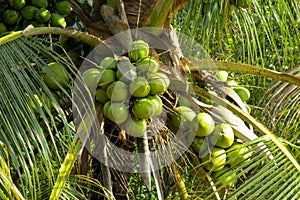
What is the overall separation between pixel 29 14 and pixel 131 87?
0.77 meters

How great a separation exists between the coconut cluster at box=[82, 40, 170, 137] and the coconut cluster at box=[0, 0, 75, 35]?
1.76 ft

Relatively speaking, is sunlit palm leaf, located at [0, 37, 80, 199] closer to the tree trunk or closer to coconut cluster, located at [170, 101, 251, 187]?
the tree trunk

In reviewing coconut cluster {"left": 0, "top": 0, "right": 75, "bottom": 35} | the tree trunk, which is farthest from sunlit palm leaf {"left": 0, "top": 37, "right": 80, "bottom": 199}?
A: coconut cluster {"left": 0, "top": 0, "right": 75, "bottom": 35}

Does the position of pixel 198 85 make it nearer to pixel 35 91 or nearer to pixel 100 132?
pixel 100 132

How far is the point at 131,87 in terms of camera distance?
7.32 ft

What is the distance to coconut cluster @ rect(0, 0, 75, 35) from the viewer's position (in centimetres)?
275

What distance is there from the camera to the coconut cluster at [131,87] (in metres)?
2.24


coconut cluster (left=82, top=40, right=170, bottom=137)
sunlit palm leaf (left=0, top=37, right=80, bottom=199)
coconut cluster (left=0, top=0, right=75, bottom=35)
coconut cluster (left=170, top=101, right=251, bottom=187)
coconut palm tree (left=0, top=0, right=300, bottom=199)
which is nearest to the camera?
sunlit palm leaf (left=0, top=37, right=80, bottom=199)

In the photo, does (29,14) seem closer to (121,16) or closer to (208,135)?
(121,16)

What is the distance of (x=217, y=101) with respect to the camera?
2.56 meters

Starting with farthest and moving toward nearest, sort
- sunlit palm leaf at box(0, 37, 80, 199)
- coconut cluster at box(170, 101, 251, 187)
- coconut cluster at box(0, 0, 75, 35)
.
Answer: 1. coconut cluster at box(0, 0, 75, 35)
2. coconut cluster at box(170, 101, 251, 187)
3. sunlit palm leaf at box(0, 37, 80, 199)

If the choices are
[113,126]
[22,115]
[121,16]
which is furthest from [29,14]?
[22,115]

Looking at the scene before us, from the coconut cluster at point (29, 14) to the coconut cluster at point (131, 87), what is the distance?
535mm

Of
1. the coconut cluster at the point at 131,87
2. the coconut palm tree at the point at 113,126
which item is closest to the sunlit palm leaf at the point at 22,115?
the coconut palm tree at the point at 113,126
